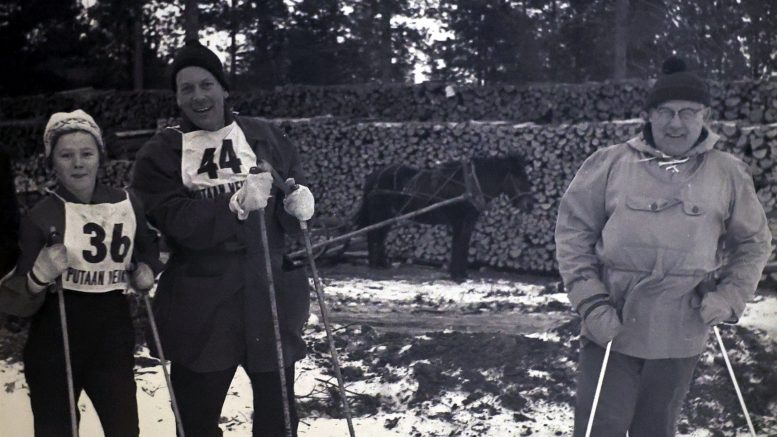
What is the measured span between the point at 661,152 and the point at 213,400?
5.52 ft

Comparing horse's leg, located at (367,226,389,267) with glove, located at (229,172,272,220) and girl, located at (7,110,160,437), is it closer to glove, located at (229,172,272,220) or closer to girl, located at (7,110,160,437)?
girl, located at (7,110,160,437)

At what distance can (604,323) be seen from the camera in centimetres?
224

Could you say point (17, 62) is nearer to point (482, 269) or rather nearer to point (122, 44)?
point (122, 44)

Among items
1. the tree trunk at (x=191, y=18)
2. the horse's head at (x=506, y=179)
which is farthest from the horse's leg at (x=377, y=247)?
the tree trunk at (x=191, y=18)

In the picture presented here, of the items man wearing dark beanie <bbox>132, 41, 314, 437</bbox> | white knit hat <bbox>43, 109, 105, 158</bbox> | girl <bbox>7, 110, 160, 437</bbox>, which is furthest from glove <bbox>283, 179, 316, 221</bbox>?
white knit hat <bbox>43, 109, 105, 158</bbox>

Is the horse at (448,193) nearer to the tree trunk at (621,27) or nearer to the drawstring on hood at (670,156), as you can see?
the tree trunk at (621,27)

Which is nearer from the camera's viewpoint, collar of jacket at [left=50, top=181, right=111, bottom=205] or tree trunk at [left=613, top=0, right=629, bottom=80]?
collar of jacket at [left=50, top=181, right=111, bottom=205]

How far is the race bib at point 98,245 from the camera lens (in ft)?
Result: 7.70

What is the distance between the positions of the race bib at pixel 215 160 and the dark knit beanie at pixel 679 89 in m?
1.33

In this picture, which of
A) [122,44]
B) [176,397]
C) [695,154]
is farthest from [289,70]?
[695,154]

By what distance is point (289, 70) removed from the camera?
15.7ft

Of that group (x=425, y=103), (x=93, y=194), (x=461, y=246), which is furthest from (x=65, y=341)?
(x=425, y=103)

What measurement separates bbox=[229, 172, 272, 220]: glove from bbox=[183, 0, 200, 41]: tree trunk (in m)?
1.75

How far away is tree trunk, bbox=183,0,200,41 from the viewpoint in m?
3.68
